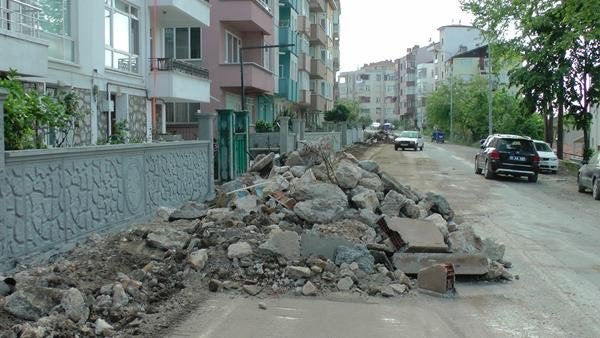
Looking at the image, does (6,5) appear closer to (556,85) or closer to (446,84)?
(556,85)

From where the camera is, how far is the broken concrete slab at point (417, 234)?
836cm

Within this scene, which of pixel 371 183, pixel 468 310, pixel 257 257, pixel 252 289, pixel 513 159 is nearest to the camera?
pixel 468 310

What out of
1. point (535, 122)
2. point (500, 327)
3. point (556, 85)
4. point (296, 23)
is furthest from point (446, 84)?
point (500, 327)

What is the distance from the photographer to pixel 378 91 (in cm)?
16538

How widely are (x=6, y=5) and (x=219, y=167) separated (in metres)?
6.95

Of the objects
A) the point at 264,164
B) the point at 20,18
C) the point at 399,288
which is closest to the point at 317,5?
the point at 264,164

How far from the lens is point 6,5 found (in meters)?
13.7

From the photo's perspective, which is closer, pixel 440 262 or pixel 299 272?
pixel 299 272

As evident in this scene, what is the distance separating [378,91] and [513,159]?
467ft

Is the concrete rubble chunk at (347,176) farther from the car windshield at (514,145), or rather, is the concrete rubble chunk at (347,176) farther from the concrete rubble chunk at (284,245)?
the car windshield at (514,145)

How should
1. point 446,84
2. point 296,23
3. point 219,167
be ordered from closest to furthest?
point 219,167, point 296,23, point 446,84

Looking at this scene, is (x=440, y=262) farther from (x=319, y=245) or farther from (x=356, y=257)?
(x=319, y=245)

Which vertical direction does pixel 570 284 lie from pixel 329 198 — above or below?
below

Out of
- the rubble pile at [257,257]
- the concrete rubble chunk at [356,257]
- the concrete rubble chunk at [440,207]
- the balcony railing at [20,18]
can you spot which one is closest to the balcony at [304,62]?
the balcony railing at [20,18]
